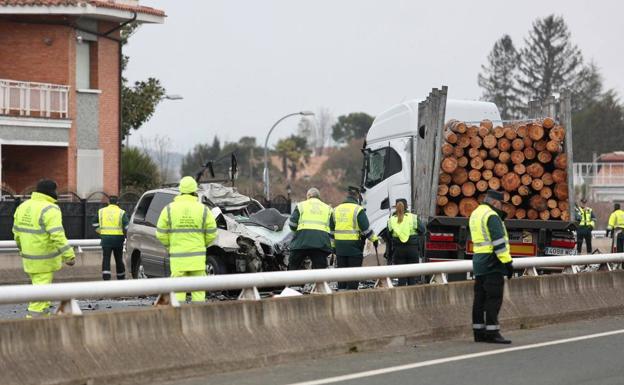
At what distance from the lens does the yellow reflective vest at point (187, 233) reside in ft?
46.3

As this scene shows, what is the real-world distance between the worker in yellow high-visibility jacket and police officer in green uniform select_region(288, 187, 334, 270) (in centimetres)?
409

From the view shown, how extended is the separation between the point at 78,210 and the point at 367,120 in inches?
5213

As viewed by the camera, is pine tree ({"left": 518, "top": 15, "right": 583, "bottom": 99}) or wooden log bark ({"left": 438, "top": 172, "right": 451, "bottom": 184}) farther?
pine tree ({"left": 518, "top": 15, "right": 583, "bottom": 99})

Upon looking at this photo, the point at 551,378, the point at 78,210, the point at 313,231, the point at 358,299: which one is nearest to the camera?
the point at 551,378

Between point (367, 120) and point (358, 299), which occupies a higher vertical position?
point (367, 120)

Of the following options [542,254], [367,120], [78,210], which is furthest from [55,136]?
[367,120]

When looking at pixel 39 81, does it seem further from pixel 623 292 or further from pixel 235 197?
pixel 623 292

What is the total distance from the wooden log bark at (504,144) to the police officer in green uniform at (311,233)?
3943 mm

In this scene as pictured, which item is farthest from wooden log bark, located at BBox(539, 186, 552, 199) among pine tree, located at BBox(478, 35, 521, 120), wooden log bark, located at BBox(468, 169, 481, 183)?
pine tree, located at BBox(478, 35, 521, 120)

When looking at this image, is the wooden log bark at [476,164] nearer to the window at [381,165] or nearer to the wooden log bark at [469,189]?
the wooden log bark at [469,189]

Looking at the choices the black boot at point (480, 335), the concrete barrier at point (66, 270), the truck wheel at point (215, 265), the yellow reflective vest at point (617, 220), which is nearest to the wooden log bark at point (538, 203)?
the truck wheel at point (215, 265)

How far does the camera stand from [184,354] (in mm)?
11727

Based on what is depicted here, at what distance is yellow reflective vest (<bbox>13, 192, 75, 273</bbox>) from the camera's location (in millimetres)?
13039

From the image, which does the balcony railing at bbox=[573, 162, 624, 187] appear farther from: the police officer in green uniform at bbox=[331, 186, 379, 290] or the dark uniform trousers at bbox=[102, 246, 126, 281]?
the police officer in green uniform at bbox=[331, 186, 379, 290]
